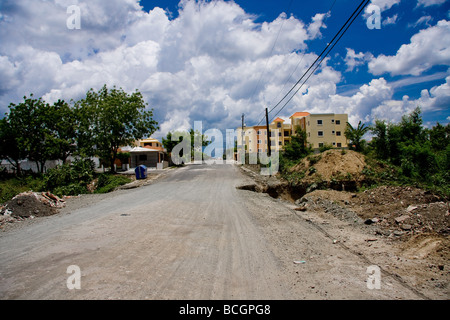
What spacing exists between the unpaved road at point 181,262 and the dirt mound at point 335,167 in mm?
9600

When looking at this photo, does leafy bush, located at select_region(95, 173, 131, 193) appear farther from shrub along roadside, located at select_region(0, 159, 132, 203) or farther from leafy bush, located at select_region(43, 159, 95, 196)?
leafy bush, located at select_region(43, 159, 95, 196)

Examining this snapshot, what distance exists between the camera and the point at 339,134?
6094 cm

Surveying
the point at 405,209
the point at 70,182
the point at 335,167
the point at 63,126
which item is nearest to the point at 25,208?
the point at 70,182

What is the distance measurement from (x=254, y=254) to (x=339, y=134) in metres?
61.4

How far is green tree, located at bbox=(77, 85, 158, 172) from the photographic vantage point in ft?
94.4

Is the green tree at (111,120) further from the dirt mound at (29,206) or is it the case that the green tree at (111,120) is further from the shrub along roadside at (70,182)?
the dirt mound at (29,206)

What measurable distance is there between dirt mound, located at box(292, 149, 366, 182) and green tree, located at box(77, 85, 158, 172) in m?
19.9

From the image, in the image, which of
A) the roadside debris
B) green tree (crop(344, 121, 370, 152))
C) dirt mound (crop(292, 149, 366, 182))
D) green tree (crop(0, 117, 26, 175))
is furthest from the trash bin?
green tree (crop(344, 121, 370, 152))

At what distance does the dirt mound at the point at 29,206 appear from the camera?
10.2 meters

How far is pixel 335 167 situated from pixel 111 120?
75.0 feet

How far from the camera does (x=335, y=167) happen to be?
1786 centimetres

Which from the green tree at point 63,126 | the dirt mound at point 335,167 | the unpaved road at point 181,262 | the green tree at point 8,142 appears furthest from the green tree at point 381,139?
the green tree at point 8,142

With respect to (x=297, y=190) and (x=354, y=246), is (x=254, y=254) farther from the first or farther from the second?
(x=297, y=190)
